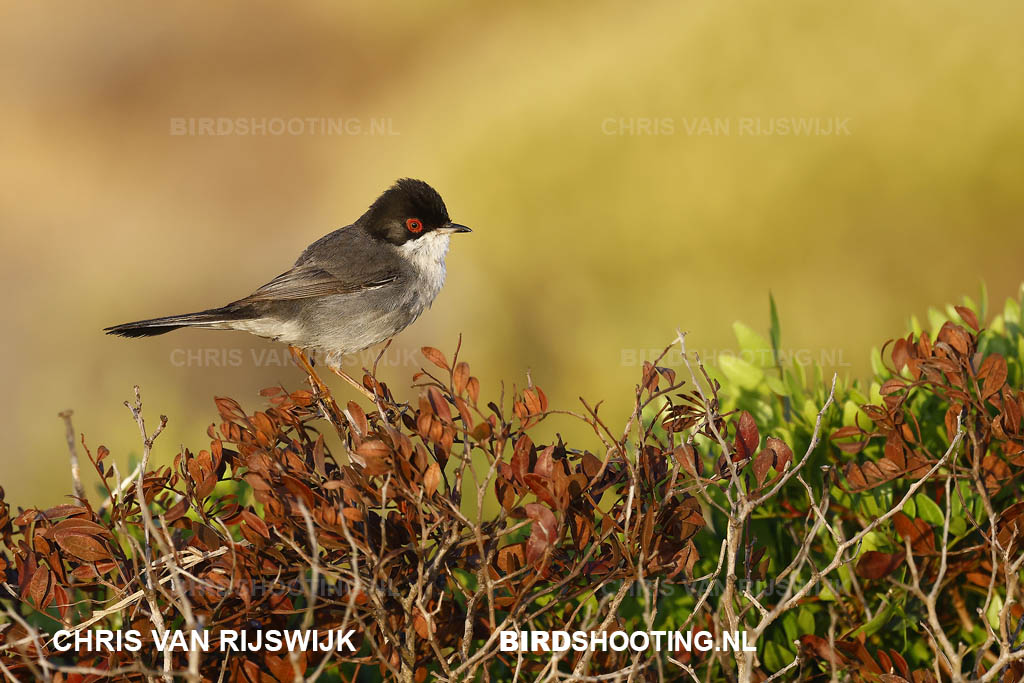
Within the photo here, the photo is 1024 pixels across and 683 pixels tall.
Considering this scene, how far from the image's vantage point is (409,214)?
5.15 metres

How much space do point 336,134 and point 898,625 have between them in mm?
11277

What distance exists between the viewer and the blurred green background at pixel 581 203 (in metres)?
9.26

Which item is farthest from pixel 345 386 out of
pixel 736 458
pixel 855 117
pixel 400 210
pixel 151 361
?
pixel 736 458

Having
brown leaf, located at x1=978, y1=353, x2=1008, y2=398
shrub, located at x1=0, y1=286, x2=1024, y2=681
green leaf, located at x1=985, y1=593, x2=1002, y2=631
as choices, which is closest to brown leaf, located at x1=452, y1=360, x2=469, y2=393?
shrub, located at x1=0, y1=286, x2=1024, y2=681

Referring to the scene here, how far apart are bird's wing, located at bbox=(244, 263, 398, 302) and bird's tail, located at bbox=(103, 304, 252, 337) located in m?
0.12

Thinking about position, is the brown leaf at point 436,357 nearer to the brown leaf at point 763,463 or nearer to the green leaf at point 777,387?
the brown leaf at point 763,463

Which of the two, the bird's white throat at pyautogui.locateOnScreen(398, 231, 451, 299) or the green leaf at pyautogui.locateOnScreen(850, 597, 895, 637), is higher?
the bird's white throat at pyautogui.locateOnScreen(398, 231, 451, 299)

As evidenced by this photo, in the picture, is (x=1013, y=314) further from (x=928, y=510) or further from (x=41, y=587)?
(x=41, y=587)

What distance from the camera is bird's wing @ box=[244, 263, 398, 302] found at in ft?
16.1

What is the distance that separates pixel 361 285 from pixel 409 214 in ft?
1.56

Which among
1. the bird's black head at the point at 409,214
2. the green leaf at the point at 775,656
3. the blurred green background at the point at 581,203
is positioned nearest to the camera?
the green leaf at the point at 775,656

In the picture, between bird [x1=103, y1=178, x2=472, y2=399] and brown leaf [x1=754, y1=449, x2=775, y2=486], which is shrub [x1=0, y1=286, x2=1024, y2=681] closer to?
brown leaf [x1=754, y1=449, x2=775, y2=486]

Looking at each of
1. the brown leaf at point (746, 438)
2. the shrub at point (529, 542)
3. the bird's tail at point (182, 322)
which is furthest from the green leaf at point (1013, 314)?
the bird's tail at point (182, 322)

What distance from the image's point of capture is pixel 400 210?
5.15 meters
